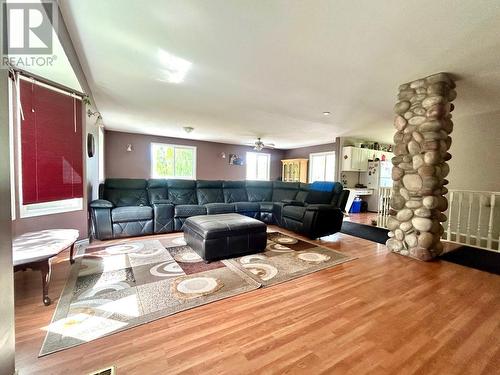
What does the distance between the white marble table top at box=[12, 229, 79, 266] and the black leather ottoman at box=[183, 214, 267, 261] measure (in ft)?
4.37

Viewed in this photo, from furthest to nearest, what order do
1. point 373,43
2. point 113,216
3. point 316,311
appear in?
1. point 113,216
2. point 373,43
3. point 316,311

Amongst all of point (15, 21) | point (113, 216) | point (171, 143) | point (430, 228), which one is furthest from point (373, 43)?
point (171, 143)

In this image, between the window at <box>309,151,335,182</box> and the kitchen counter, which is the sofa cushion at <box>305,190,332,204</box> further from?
the window at <box>309,151,335,182</box>

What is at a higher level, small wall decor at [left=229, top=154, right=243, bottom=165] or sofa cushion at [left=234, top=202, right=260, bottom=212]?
small wall decor at [left=229, top=154, right=243, bottom=165]

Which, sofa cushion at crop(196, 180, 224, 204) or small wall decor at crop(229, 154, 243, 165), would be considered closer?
sofa cushion at crop(196, 180, 224, 204)

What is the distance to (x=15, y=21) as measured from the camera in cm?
165

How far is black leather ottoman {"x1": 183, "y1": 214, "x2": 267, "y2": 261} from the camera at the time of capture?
2.72 metres

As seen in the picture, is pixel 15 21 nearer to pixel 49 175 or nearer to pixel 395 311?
pixel 49 175

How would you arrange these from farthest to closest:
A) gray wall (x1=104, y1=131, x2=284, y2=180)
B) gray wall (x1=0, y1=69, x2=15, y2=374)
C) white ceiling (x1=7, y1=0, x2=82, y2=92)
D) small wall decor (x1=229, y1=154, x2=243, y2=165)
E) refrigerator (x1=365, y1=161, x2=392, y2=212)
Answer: small wall decor (x1=229, y1=154, x2=243, y2=165) < refrigerator (x1=365, y1=161, x2=392, y2=212) < gray wall (x1=104, y1=131, x2=284, y2=180) < white ceiling (x1=7, y1=0, x2=82, y2=92) < gray wall (x1=0, y1=69, x2=15, y2=374)

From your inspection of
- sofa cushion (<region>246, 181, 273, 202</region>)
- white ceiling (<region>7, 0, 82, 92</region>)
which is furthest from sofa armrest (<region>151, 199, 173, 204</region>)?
white ceiling (<region>7, 0, 82, 92</region>)

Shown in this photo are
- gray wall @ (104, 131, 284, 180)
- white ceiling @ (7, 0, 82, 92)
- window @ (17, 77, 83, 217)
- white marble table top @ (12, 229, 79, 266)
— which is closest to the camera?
white marble table top @ (12, 229, 79, 266)

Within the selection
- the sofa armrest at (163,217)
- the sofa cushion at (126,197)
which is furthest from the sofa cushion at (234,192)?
the sofa cushion at (126,197)

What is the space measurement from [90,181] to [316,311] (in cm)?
401

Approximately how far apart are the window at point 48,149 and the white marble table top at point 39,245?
0.57m
